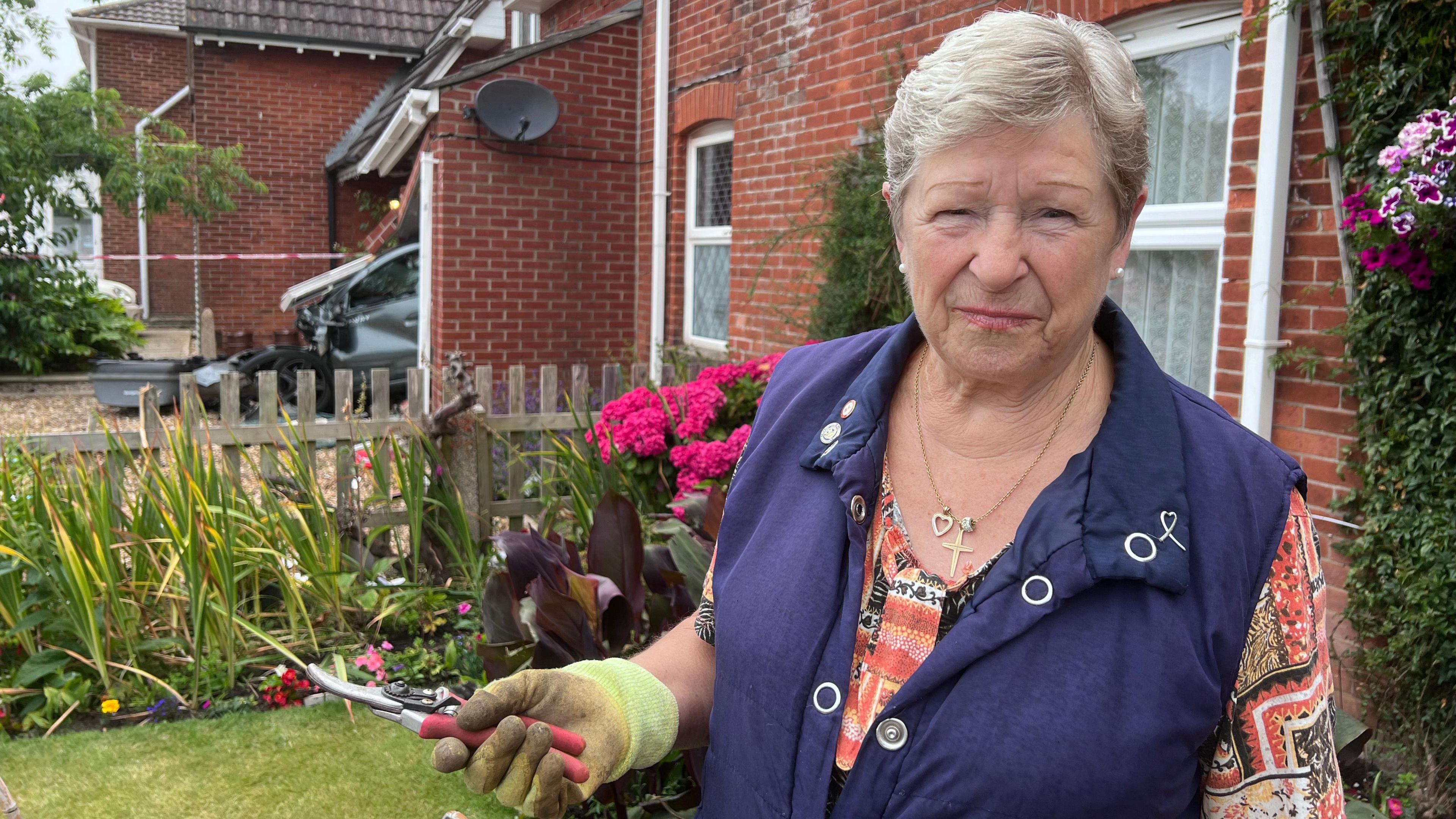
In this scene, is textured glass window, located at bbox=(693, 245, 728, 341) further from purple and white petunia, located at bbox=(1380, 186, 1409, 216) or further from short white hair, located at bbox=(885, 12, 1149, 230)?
short white hair, located at bbox=(885, 12, 1149, 230)

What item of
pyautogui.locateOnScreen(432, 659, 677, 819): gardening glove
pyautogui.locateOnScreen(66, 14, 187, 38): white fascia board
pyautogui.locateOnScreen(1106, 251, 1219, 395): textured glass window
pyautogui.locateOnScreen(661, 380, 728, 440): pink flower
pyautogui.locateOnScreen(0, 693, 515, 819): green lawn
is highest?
pyautogui.locateOnScreen(66, 14, 187, 38): white fascia board

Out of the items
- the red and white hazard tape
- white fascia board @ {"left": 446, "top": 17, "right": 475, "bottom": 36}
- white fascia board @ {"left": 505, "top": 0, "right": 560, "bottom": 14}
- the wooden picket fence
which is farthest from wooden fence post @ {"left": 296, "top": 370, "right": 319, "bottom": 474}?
the red and white hazard tape

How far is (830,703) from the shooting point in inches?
50.8

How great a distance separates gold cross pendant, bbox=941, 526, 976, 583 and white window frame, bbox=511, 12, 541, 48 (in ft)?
34.3

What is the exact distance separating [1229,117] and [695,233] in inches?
196

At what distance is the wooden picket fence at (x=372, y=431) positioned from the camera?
4.64 m

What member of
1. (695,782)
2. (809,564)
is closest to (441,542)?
(695,782)

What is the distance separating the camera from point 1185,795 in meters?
1.19

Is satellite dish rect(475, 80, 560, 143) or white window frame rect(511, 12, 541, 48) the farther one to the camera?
white window frame rect(511, 12, 541, 48)

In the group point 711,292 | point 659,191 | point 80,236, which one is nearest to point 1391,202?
point 711,292

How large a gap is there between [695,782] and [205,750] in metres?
1.82

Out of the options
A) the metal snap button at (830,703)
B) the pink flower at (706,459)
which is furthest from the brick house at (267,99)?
the metal snap button at (830,703)

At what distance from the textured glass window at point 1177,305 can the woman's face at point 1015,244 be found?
9.30ft

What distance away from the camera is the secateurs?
1280 millimetres
